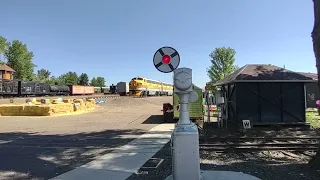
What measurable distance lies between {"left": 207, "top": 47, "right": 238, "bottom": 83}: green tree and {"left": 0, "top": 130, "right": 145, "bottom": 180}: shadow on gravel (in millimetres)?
75636

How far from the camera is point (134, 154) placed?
9531mm

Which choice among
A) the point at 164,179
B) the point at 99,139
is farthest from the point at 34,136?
the point at 164,179

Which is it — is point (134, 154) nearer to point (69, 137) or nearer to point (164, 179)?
point (164, 179)

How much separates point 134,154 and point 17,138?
20.0ft

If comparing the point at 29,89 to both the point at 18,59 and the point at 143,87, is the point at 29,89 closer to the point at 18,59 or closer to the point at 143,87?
the point at 143,87

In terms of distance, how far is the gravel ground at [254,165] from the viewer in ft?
22.2

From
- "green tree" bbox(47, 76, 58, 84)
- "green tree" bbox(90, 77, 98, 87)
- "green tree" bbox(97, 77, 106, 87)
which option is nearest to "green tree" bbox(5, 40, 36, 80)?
"green tree" bbox(47, 76, 58, 84)

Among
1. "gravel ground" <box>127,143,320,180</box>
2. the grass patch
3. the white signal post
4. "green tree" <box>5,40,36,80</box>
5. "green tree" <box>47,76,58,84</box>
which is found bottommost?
"gravel ground" <box>127,143,320,180</box>

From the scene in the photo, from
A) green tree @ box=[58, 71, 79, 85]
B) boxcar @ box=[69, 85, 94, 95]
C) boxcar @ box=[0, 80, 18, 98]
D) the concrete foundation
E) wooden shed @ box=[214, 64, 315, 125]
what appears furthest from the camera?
green tree @ box=[58, 71, 79, 85]

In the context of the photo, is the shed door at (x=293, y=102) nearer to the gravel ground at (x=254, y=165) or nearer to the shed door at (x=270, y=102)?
the shed door at (x=270, y=102)

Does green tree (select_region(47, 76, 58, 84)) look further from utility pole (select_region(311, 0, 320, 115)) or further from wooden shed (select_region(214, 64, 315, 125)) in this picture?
utility pole (select_region(311, 0, 320, 115))

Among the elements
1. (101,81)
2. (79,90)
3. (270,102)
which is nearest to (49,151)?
(270,102)

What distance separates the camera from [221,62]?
89.2 m

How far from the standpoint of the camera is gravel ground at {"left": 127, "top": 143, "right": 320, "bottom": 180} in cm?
677
